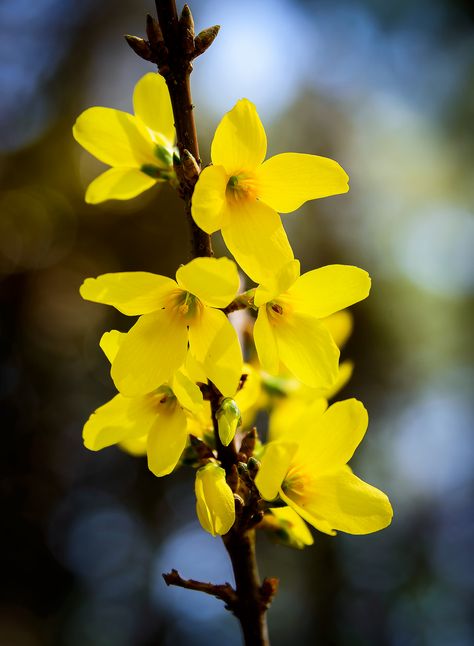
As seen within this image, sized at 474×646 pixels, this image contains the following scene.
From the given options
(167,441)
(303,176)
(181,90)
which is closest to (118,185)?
(181,90)

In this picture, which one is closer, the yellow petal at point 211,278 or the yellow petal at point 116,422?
the yellow petal at point 211,278

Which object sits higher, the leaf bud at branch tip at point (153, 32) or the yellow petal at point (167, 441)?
the leaf bud at branch tip at point (153, 32)

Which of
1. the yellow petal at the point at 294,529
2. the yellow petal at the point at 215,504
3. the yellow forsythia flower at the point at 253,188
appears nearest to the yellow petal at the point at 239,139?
the yellow forsythia flower at the point at 253,188

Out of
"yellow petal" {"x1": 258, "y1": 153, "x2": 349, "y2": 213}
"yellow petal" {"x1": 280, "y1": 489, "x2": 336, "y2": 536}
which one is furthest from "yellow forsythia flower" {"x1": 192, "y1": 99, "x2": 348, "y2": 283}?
"yellow petal" {"x1": 280, "y1": 489, "x2": 336, "y2": 536}

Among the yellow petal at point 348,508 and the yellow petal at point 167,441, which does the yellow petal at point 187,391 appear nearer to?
the yellow petal at point 167,441

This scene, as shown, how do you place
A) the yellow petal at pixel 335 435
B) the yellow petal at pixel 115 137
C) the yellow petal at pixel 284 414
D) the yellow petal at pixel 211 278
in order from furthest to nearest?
the yellow petal at pixel 284 414 < the yellow petal at pixel 115 137 < the yellow petal at pixel 335 435 < the yellow petal at pixel 211 278

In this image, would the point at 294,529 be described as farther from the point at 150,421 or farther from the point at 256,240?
the point at 256,240

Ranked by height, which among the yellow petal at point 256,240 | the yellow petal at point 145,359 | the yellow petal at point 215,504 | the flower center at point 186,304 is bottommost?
the yellow petal at point 215,504
